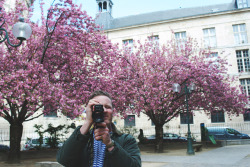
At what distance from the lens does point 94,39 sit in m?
13.6

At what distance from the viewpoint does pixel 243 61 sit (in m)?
34.5

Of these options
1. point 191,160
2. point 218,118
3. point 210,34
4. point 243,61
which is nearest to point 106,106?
point 191,160

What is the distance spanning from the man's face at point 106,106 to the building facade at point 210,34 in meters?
31.2

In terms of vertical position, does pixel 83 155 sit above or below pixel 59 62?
below

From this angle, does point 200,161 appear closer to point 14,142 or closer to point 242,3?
point 14,142

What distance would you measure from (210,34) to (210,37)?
0.54m

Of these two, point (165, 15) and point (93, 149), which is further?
point (165, 15)

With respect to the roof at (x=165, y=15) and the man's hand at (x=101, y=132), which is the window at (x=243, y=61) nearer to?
the roof at (x=165, y=15)

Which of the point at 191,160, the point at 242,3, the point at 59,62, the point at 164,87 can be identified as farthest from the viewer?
the point at 242,3

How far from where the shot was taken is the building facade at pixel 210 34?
33.8 metres

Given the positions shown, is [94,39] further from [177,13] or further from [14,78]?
Result: [177,13]

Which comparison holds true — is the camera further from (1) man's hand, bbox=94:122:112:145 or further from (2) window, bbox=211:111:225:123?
→ (2) window, bbox=211:111:225:123

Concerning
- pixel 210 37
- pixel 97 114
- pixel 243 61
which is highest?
pixel 210 37

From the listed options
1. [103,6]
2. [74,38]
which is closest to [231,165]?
[74,38]
